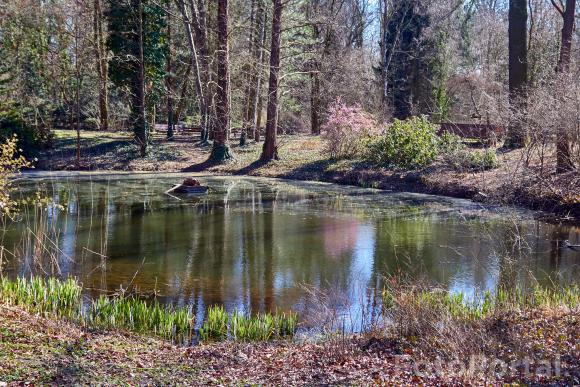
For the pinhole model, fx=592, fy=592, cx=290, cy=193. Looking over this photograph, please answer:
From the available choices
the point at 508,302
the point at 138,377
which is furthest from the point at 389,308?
the point at 138,377

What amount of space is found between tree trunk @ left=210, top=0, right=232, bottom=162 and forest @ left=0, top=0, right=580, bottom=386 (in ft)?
0.32

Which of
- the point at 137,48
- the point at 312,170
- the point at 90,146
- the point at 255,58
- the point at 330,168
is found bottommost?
the point at 312,170

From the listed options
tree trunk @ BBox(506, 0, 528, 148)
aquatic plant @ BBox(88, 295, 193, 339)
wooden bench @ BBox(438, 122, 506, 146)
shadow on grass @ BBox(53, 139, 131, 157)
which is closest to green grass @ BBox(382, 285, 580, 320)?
aquatic plant @ BBox(88, 295, 193, 339)

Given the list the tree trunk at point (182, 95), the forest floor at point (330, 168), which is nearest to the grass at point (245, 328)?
the forest floor at point (330, 168)

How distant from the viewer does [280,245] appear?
39.5 feet

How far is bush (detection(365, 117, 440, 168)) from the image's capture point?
21125 millimetres

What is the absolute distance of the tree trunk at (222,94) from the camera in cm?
2483

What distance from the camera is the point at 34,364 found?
4.85 m

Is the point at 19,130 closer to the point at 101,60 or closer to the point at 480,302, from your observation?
the point at 101,60

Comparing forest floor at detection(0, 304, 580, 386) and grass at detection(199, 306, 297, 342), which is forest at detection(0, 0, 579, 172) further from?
forest floor at detection(0, 304, 580, 386)

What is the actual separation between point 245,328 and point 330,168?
17.4 m

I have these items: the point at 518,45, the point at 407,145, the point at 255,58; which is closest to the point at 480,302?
the point at 407,145

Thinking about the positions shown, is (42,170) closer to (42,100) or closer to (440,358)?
(42,100)

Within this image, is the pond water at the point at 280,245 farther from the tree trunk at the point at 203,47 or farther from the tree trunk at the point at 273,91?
the tree trunk at the point at 203,47
